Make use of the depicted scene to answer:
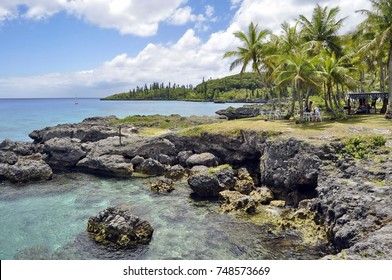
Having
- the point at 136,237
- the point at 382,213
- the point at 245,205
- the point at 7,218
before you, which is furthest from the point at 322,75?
the point at 7,218

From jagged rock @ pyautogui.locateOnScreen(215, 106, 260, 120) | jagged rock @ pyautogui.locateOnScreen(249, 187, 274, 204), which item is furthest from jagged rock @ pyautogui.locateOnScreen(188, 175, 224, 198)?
jagged rock @ pyautogui.locateOnScreen(215, 106, 260, 120)

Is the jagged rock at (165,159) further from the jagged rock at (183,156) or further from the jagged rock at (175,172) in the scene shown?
the jagged rock at (175,172)

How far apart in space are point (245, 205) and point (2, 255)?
17.2 meters

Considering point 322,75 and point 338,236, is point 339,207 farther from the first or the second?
point 322,75

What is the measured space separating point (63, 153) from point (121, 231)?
26.0m

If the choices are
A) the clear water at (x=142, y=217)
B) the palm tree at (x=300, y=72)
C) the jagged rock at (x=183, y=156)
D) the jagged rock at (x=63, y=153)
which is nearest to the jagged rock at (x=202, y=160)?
the jagged rock at (x=183, y=156)

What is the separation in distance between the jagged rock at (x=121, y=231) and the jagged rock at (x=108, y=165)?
623 inches

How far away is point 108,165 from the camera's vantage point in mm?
39250

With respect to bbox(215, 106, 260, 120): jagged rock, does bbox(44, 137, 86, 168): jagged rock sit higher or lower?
lower

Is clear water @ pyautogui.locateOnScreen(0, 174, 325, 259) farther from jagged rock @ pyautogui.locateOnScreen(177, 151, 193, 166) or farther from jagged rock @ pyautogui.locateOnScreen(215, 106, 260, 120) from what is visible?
jagged rock @ pyautogui.locateOnScreen(215, 106, 260, 120)

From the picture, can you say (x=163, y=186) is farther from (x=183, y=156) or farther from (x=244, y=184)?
(x=183, y=156)

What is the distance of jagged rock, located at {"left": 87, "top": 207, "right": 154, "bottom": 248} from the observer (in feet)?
70.3

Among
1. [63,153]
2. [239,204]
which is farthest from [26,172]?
[239,204]

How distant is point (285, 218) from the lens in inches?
963
